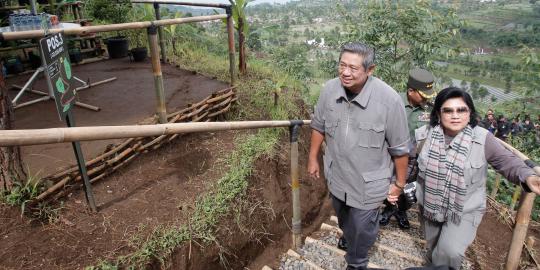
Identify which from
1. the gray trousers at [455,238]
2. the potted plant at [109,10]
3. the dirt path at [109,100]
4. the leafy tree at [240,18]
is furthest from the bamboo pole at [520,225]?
the potted plant at [109,10]

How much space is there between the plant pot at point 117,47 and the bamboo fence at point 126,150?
3299 millimetres

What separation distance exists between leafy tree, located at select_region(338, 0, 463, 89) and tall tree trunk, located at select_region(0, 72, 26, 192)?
4845 millimetres

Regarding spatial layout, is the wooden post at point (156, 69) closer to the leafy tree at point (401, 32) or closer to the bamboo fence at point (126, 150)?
the bamboo fence at point (126, 150)

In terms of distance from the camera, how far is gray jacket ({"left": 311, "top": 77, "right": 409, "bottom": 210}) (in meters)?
2.15

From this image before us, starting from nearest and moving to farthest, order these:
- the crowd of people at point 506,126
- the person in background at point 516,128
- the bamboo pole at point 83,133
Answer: the bamboo pole at point 83,133, the crowd of people at point 506,126, the person in background at point 516,128

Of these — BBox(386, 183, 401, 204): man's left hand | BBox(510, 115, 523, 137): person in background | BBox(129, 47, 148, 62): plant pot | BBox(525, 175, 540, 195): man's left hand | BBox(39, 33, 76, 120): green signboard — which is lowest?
BBox(510, 115, 523, 137): person in background

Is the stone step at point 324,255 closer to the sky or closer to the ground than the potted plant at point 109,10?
closer to the ground

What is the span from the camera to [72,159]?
3.30m

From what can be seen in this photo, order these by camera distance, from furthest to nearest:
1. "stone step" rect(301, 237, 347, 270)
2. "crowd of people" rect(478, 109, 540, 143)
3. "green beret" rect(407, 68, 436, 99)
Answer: "crowd of people" rect(478, 109, 540, 143) < "stone step" rect(301, 237, 347, 270) < "green beret" rect(407, 68, 436, 99)

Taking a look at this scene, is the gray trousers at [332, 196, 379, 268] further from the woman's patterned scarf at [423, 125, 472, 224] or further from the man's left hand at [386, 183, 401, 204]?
the woman's patterned scarf at [423, 125, 472, 224]

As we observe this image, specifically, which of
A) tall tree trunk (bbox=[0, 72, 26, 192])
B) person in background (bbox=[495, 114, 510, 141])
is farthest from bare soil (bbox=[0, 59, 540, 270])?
person in background (bbox=[495, 114, 510, 141])

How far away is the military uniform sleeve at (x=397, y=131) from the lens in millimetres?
2139

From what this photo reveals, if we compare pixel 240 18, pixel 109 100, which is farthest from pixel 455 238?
pixel 240 18

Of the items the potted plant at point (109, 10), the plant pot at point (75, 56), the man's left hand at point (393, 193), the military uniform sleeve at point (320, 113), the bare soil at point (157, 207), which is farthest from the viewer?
the potted plant at point (109, 10)
